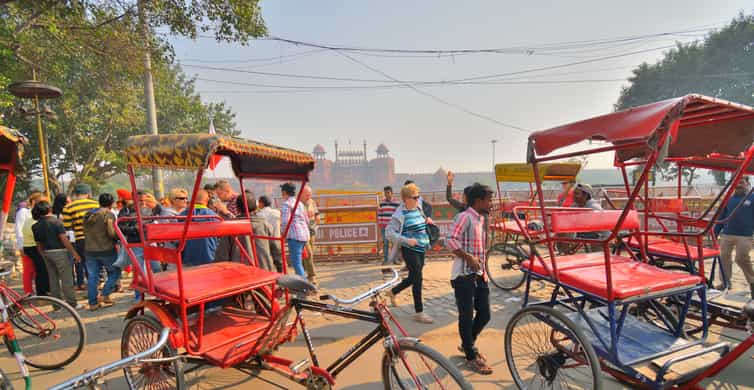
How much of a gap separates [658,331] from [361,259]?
575cm

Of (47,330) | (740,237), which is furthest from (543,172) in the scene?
(47,330)

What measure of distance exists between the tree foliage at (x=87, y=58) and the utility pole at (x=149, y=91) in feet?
0.47

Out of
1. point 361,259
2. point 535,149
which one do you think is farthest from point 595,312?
point 361,259

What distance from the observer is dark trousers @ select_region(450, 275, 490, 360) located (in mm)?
2961

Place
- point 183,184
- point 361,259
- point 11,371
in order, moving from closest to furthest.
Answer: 1. point 11,371
2. point 361,259
3. point 183,184

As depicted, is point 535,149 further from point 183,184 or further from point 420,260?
point 183,184

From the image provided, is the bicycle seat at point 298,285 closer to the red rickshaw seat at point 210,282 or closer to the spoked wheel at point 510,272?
the red rickshaw seat at point 210,282

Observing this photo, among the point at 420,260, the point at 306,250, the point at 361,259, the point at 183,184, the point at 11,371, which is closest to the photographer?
the point at 11,371

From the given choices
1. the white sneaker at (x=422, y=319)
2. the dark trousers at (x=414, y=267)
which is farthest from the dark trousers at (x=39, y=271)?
the white sneaker at (x=422, y=319)

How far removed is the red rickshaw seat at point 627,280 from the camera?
85.0 inches

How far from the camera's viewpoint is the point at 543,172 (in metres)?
6.86

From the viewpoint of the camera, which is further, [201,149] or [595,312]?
[595,312]

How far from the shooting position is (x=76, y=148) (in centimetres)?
1673

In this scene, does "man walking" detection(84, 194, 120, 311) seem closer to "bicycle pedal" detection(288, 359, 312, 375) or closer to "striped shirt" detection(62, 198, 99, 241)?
"striped shirt" detection(62, 198, 99, 241)
